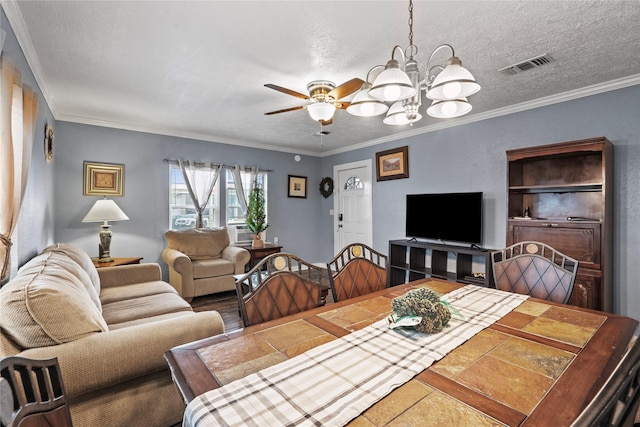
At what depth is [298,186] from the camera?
607 centimetres

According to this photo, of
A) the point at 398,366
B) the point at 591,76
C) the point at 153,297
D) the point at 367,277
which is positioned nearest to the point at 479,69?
the point at 591,76

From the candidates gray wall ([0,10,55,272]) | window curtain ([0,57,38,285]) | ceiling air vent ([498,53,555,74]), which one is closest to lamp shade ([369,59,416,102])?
ceiling air vent ([498,53,555,74])

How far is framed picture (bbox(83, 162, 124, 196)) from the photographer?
158 inches

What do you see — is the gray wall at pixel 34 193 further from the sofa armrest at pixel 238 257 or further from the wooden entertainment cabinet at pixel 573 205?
the wooden entertainment cabinet at pixel 573 205

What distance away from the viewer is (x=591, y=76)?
271 cm

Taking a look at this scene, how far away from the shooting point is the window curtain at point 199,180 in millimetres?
4738

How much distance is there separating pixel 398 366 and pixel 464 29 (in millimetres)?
2180

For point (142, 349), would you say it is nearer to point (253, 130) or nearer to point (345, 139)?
point (253, 130)

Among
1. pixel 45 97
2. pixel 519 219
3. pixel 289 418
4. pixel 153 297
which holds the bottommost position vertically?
pixel 153 297

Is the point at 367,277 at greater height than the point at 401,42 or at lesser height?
lesser

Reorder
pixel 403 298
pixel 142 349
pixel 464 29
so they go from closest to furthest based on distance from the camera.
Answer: pixel 403 298, pixel 142 349, pixel 464 29

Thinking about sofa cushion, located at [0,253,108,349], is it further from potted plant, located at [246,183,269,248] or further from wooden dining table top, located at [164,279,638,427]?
potted plant, located at [246,183,269,248]

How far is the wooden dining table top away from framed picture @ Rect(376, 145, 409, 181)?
3451 millimetres

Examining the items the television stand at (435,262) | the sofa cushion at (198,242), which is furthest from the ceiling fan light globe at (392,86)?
the sofa cushion at (198,242)
